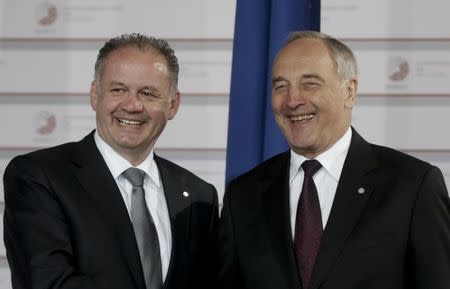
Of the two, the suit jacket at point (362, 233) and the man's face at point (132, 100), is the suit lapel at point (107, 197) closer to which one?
the man's face at point (132, 100)

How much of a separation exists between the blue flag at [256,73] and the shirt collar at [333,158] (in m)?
0.67

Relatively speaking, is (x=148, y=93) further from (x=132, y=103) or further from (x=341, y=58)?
(x=341, y=58)

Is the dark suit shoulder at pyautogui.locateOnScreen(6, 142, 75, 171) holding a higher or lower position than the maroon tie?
higher

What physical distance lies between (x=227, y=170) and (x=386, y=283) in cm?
106

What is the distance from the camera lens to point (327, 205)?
2266 millimetres

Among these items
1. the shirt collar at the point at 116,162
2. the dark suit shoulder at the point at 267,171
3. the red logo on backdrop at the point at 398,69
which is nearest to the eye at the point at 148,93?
the shirt collar at the point at 116,162

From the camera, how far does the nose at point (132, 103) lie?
2.38 meters

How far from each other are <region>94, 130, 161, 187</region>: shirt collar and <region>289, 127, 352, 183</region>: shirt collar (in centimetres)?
38

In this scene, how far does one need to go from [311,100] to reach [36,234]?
74 centimetres

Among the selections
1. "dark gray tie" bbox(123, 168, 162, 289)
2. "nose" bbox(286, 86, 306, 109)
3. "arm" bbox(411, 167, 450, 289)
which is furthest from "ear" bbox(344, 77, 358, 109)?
"dark gray tie" bbox(123, 168, 162, 289)

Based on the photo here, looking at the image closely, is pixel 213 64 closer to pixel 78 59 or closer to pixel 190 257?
pixel 78 59

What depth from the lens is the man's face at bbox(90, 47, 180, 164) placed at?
7.88 ft

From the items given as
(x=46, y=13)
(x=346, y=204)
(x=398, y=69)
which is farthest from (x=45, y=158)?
(x=398, y=69)

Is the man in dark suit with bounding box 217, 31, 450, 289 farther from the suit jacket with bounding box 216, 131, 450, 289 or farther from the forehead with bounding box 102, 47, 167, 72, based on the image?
the forehead with bounding box 102, 47, 167, 72
